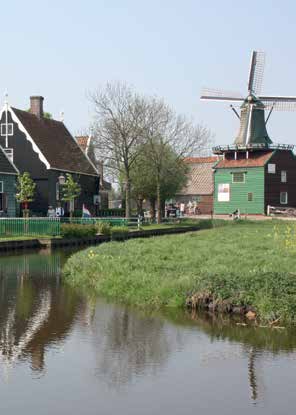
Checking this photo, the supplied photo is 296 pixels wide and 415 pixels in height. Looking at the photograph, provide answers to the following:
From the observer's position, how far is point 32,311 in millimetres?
13625

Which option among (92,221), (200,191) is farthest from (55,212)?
(200,191)

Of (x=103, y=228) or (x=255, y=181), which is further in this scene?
(x=255, y=181)

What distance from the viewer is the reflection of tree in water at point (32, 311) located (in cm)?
1046

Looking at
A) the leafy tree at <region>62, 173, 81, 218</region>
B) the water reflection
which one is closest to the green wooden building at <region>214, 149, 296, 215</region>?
the leafy tree at <region>62, 173, 81, 218</region>

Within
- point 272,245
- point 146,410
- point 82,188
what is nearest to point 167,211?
point 82,188

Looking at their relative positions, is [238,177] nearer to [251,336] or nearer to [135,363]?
[251,336]

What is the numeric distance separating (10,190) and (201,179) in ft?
109

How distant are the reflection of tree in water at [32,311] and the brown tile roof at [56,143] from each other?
72.1ft

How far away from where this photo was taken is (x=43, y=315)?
13.2m

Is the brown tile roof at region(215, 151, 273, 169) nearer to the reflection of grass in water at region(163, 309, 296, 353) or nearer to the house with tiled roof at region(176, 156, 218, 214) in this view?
the house with tiled roof at region(176, 156, 218, 214)

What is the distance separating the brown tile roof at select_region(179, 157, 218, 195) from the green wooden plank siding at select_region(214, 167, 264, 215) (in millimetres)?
6953

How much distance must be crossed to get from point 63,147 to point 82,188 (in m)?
3.24

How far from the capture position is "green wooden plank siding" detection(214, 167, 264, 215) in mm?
56037

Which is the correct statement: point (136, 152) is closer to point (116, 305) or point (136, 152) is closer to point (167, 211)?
point (167, 211)
